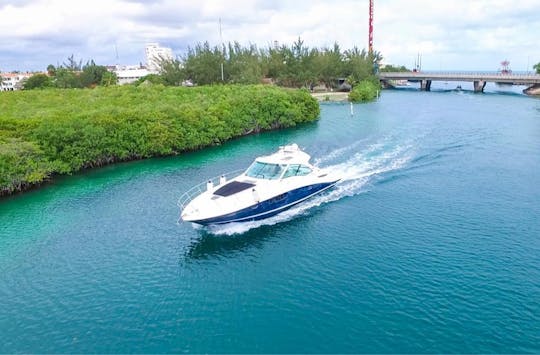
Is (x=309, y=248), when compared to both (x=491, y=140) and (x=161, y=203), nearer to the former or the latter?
(x=161, y=203)

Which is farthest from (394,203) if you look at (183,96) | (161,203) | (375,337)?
(183,96)

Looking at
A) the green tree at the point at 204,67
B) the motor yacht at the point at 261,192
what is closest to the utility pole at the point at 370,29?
the green tree at the point at 204,67

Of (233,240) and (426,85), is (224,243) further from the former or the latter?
(426,85)

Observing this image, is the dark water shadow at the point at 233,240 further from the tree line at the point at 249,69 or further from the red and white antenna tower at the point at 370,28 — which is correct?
the red and white antenna tower at the point at 370,28

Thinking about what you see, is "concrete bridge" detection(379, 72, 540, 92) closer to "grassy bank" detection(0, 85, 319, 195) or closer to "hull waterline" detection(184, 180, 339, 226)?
"grassy bank" detection(0, 85, 319, 195)

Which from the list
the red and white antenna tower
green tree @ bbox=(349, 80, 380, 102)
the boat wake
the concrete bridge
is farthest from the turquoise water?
the red and white antenna tower
